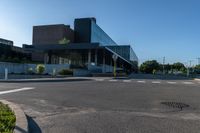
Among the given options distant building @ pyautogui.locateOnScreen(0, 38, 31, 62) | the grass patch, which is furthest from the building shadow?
distant building @ pyautogui.locateOnScreen(0, 38, 31, 62)

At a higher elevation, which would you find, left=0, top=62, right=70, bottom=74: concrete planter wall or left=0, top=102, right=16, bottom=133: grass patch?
left=0, top=62, right=70, bottom=74: concrete planter wall

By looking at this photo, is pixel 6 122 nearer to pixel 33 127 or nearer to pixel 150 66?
pixel 33 127

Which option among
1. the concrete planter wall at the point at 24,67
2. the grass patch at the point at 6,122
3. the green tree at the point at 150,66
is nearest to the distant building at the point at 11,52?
the concrete planter wall at the point at 24,67

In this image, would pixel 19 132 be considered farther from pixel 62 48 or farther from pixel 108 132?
pixel 62 48

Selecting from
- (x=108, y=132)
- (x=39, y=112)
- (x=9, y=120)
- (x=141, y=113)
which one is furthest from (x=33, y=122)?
(x=141, y=113)

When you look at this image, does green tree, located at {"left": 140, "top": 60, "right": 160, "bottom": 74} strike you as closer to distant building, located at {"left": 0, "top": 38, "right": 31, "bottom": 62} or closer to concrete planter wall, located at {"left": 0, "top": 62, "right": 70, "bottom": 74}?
distant building, located at {"left": 0, "top": 38, "right": 31, "bottom": 62}

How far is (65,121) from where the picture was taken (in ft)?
21.0

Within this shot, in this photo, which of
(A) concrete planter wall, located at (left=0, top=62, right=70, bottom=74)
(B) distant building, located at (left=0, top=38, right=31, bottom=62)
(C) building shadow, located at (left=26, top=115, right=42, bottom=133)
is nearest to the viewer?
(C) building shadow, located at (left=26, top=115, right=42, bottom=133)

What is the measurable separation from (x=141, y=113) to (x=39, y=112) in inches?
122

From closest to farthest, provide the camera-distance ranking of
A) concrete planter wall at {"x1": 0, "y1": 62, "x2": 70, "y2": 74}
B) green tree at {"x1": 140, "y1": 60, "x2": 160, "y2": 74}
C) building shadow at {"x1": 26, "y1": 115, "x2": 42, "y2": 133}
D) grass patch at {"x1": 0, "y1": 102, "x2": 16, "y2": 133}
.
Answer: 1. grass patch at {"x1": 0, "y1": 102, "x2": 16, "y2": 133}
2. building shadow at {"x1": 26, "y1": 115, "x2": 42, "y2": 133}
3. concrete planter wall at {"x1": 0, "y1": 62, "x2": 70, "y2": 74}
4. green tree at {"x1": 140, "y1": 60, "x2": 160, "y2": 74}

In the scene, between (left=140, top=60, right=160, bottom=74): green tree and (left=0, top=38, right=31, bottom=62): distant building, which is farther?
(left=140, top=60, right=160, bottom=74): green tree

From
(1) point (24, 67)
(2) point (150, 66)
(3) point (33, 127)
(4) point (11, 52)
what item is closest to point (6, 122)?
(3) point (33, 127)

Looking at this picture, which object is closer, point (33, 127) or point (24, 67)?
point (33, 127)

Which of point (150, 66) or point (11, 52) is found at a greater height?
point (11, 52)
